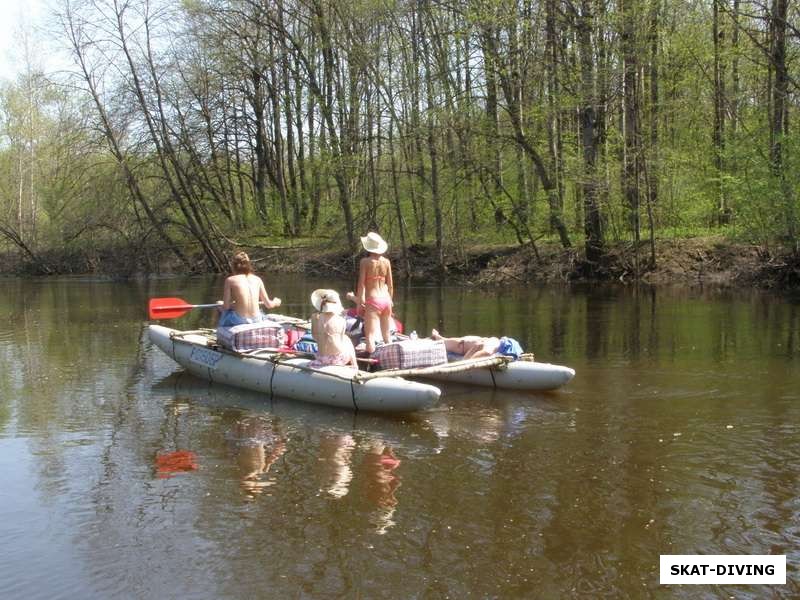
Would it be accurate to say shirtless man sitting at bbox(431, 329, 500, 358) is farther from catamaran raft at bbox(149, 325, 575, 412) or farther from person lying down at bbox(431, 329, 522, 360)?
catamaran raft at bbox(149, 325, 575, 412)

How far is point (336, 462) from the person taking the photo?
7.05 m

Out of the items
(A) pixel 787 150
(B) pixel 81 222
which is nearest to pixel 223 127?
(B) pixel 81 222

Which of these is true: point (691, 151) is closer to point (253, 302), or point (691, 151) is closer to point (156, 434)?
point (253, 302)

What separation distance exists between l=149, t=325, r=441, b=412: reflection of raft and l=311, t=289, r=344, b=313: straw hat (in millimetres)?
630

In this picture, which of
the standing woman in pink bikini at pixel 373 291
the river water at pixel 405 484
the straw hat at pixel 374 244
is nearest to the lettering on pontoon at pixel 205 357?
the river water at pixel 405 484

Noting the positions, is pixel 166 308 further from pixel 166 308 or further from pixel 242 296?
pixel 242 296

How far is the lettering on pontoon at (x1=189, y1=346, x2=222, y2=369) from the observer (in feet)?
34.3

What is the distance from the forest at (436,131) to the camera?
21.7 m

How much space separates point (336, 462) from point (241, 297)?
12.4 feet

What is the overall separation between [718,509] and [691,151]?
69.2 feet

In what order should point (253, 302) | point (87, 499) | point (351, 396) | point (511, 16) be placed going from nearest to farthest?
point (87, 499), point (351, 396), point (253, 302), point (511, 16)

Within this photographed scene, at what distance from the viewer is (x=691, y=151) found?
24891mm

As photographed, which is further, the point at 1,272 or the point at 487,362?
the point at 1,272

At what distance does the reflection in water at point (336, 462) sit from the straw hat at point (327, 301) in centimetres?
152
